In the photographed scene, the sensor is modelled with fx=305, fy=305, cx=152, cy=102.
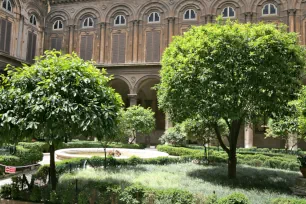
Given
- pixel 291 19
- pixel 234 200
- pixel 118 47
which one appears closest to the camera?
pixel 234 200

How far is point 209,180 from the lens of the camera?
11.3 meters

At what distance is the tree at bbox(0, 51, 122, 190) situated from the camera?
7.48 meters

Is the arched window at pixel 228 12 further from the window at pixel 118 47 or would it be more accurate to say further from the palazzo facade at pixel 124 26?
the window at pixel 118 47

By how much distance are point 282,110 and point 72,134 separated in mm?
7442

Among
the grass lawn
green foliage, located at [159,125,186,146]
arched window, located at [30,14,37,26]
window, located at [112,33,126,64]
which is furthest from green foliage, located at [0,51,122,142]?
arched window, located at [30,14,37,26]

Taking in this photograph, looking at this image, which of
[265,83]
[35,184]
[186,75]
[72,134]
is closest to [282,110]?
[265,83]

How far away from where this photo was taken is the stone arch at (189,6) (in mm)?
32125

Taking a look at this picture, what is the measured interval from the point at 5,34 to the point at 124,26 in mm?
12207

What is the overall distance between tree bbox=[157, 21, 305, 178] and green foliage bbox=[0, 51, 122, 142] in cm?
339

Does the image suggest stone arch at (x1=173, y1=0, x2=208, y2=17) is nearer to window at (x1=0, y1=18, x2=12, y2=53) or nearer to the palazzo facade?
the palazzo facade

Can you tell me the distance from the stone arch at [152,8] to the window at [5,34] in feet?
43.5

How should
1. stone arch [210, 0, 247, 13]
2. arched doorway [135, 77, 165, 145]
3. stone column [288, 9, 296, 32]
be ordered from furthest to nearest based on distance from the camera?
arched doorway [135, 77, 165, 145]
stone arch [210, 0, 247, 13]
stone column [288, 9, 296, 32]

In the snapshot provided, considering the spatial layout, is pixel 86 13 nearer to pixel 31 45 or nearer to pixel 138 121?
pixel 31 45

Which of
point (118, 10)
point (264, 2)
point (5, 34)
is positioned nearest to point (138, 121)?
point (118, 10)
